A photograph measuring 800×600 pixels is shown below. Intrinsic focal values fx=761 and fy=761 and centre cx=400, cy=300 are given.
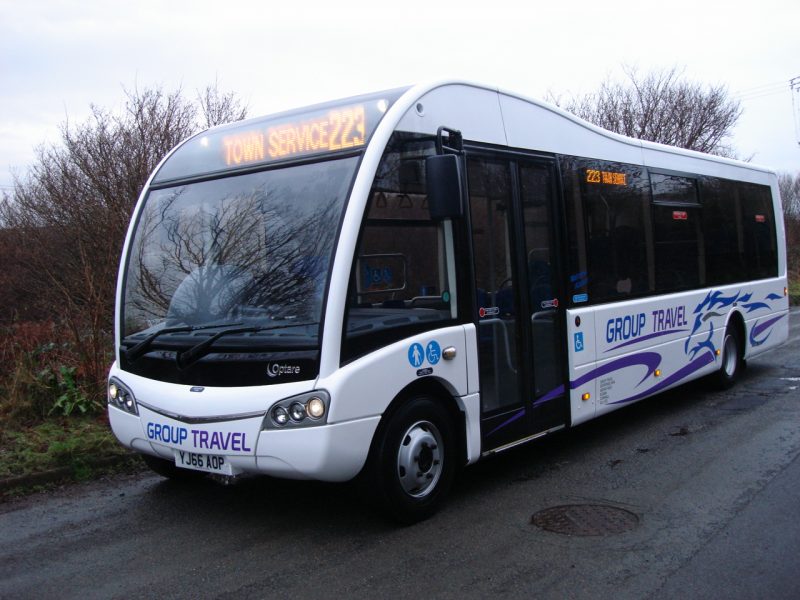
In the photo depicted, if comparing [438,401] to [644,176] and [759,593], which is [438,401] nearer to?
[759,593]

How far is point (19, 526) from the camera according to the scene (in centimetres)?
525

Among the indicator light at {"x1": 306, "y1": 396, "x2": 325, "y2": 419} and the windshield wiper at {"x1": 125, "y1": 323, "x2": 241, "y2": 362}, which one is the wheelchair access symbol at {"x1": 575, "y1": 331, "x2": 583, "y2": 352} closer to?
the indicator light at {"x1": 306, "y1": 396, "x2": 325, "y2": 419}

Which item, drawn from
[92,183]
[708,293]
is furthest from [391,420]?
[92,183]

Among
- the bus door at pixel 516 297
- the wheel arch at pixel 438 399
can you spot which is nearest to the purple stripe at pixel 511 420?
the bus door at pixel 516 297

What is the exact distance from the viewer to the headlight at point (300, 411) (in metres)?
4.39

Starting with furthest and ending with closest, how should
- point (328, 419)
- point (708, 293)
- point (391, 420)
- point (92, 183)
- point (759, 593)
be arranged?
point (92, 183)
point (708, 293)
point (391, 420)
point (328, 419)
point (759, 593)

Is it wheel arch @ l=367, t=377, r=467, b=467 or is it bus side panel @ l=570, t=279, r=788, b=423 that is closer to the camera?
wheel arch @ l=367, t=377, r=467, b=467

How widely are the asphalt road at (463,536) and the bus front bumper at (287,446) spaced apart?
1.70 ft

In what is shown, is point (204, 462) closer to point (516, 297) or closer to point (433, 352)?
point (433, 352)

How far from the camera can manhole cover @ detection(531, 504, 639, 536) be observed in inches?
191

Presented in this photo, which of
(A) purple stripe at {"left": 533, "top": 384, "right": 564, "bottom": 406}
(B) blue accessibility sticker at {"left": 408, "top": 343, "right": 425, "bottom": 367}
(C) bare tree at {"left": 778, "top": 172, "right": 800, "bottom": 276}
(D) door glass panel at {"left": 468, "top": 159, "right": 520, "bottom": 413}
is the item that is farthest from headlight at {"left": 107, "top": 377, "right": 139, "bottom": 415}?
(C) bare tree at {"left": 778, "top": 172, "right": 800, "bottom": 276}

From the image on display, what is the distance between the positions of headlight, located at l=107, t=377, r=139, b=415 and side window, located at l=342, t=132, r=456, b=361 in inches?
65.2

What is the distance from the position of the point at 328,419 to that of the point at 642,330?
4.32m

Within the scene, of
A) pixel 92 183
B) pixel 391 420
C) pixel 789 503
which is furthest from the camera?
pixel 92 183
